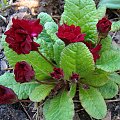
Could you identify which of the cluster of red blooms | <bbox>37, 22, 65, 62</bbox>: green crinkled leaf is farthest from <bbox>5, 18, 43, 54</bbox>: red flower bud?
<bbox>37, 22, 65, 62</bbox>: green crinkled leaf

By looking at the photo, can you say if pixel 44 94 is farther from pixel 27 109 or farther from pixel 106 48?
pixel 106 48

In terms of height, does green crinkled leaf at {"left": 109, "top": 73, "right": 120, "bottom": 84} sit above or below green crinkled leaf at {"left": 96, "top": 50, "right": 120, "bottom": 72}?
below

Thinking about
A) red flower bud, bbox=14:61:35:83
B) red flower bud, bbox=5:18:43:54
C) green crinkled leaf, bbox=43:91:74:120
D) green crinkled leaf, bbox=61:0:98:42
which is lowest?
green crinkled leaf, bbox=43:91:74:120

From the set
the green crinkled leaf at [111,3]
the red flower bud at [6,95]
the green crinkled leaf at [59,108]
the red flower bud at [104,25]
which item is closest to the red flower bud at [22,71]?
the red flower bud at [6,95]

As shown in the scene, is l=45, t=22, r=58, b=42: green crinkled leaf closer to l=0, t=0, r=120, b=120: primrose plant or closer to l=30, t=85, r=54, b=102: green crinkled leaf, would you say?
l=0, t=0, r=120, b=120: primrose plant

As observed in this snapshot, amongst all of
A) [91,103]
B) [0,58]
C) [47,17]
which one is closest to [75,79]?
[91,103]
